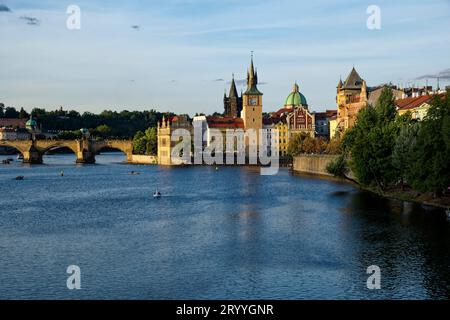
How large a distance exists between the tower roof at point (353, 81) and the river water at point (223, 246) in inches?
2227

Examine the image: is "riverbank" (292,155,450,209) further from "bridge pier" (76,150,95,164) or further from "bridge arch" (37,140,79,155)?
"bridge arch" (37,140,79,155)


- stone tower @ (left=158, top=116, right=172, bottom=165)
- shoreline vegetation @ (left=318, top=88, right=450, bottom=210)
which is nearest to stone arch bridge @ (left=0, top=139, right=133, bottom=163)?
stone tower @ (left=158, top=116, right=172, bottom=165)

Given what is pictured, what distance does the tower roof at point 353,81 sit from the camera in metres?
114

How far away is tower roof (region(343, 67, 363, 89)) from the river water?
186 ft

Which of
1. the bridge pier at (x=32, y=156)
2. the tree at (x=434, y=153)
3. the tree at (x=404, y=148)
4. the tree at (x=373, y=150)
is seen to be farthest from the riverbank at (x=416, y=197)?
the bridge pier at (x=32, y=156)

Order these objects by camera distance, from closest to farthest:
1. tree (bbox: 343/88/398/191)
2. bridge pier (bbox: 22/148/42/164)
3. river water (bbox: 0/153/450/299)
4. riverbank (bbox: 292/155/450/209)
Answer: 1. river water (bbox: 0/153/450/299)
2. riverbank (bbox: 292/155/450/209)
3. tree (bbox: 343/88/398/191)
4. bridge pier (bbox: 22/148/42/164)

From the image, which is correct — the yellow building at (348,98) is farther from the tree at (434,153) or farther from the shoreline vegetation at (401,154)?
the tree at (434,153)

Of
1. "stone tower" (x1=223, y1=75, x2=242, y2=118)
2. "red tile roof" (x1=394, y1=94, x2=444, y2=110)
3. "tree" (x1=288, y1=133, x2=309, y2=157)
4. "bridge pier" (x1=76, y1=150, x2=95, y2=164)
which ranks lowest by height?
"bridge pier" (x1=76, y1=150, x2=95, y2=164)

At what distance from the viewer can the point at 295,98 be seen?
550ft

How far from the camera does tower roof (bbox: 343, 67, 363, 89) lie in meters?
114

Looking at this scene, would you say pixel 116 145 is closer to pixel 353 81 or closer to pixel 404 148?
pixel 353 81

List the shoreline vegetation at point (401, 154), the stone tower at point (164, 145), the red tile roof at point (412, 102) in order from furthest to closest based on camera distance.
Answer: the stone tower at point (164, 145), the red tile roof at point (412, 102), the shoreline vegetation at point (401, 154)

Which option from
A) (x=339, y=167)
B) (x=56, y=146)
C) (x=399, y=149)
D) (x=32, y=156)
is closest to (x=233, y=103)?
(x=56, y=146)
